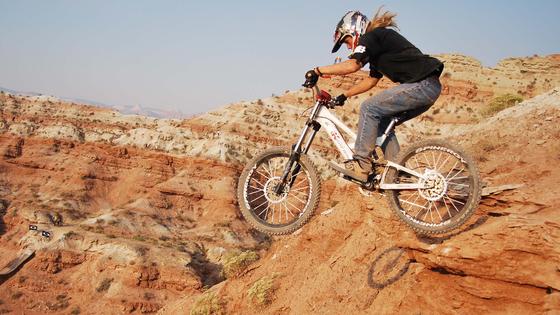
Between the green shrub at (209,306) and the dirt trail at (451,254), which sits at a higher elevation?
the dirt trail at (451,254)

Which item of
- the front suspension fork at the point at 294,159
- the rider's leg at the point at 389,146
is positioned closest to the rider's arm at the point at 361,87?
the rider's leg at the point at 389,146

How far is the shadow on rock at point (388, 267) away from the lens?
9898mm

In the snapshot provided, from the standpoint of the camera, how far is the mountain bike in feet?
22.0

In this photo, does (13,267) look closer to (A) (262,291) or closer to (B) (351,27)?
(A) (262,291)

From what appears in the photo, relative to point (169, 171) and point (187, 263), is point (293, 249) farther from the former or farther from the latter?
point (169, 171)

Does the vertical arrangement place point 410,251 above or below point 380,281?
above

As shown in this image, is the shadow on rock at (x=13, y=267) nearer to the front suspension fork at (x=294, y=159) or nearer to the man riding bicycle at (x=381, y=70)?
the front suspension fork at (x=294, y=159)

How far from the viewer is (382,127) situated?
23.9ft

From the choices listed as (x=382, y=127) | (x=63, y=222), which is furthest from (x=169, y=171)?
(x=382, y=127)

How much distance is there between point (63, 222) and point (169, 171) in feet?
48.6

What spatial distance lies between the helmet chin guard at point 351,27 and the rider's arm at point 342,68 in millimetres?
313

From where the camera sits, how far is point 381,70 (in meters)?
7.03

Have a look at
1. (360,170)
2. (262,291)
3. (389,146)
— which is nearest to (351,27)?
(389,146)

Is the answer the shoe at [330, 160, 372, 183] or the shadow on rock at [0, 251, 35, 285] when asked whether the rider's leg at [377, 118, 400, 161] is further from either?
the shadow on rock at [0, 251, 35, 285]
